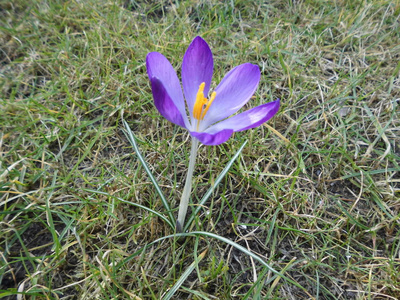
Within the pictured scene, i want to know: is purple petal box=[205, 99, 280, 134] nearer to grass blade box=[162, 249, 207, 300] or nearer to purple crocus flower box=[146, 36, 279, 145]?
purple crocus flower box=[146, 36, 279, 145]

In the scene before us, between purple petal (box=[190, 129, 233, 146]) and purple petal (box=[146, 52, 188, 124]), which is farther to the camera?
purple petal (box=[146, 52, 188, 124])

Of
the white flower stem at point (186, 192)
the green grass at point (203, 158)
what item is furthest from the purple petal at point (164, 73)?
the green grass at point (203, 158)

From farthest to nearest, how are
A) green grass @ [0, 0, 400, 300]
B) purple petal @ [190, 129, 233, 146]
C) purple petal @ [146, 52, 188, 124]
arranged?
1. green grass @ [0, 0, 400, 300]
2. purple petal @ [146, 52, 188, 124]
3. purple petal @ [190, 129, 233, 146]

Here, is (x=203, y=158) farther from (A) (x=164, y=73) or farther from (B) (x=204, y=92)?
(A) (x=164, y=73)

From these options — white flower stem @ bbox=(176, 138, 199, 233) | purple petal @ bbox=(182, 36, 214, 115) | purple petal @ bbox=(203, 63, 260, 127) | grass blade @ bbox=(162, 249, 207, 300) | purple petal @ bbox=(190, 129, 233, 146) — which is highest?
purple petal @ bbox=(182, 36, 214, 115)

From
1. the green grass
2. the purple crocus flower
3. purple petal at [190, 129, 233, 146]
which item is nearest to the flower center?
the purple crocus flower

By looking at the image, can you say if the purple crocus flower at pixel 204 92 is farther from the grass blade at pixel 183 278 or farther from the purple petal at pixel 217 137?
the grass blade at pixel 183 278

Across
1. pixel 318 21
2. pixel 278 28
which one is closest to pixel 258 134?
pixel 278 28

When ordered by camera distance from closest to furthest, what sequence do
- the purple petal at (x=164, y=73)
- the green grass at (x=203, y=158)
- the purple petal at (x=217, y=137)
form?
the purple petal at (x=217, y=137)
the purple petal at (x=164, y=73)
the green grass at (x=203, y=158)
